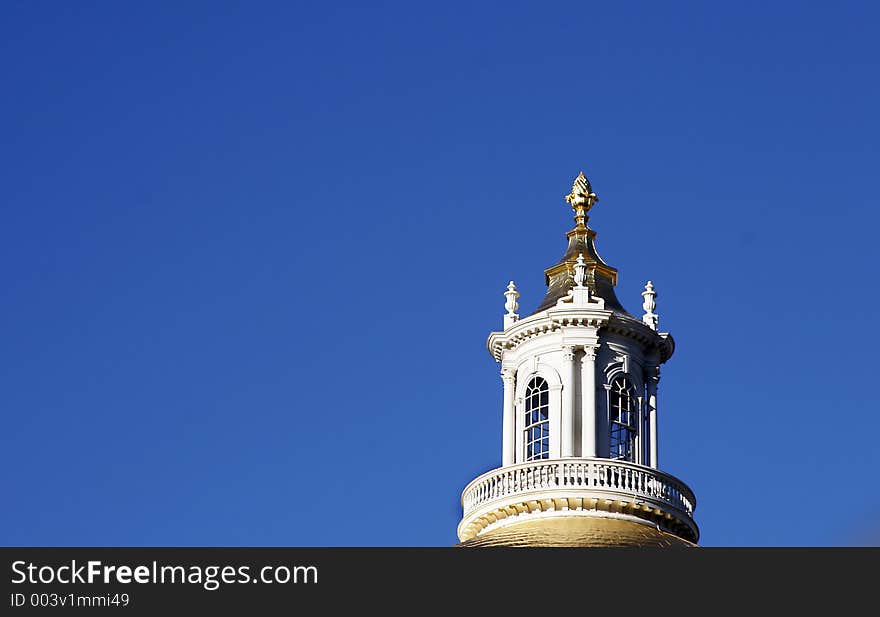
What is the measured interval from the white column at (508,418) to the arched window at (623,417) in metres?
3.39

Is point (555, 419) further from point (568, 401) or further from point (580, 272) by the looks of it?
point (580, 272)

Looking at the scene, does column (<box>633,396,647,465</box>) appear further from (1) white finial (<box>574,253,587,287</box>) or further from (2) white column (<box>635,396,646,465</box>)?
(1) white finial (<box>574,253,587,287</box>)

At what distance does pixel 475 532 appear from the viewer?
89.2 m

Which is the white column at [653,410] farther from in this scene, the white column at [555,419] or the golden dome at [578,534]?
the golden dome at [578,534]

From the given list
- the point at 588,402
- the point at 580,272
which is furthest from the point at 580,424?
the point at 580,272

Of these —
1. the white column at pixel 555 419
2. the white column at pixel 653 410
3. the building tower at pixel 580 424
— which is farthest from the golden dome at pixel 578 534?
the white column at pixel 653 410

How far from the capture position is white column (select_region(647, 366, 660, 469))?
9188 cm

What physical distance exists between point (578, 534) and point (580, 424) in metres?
6.00

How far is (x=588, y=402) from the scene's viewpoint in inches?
3570
